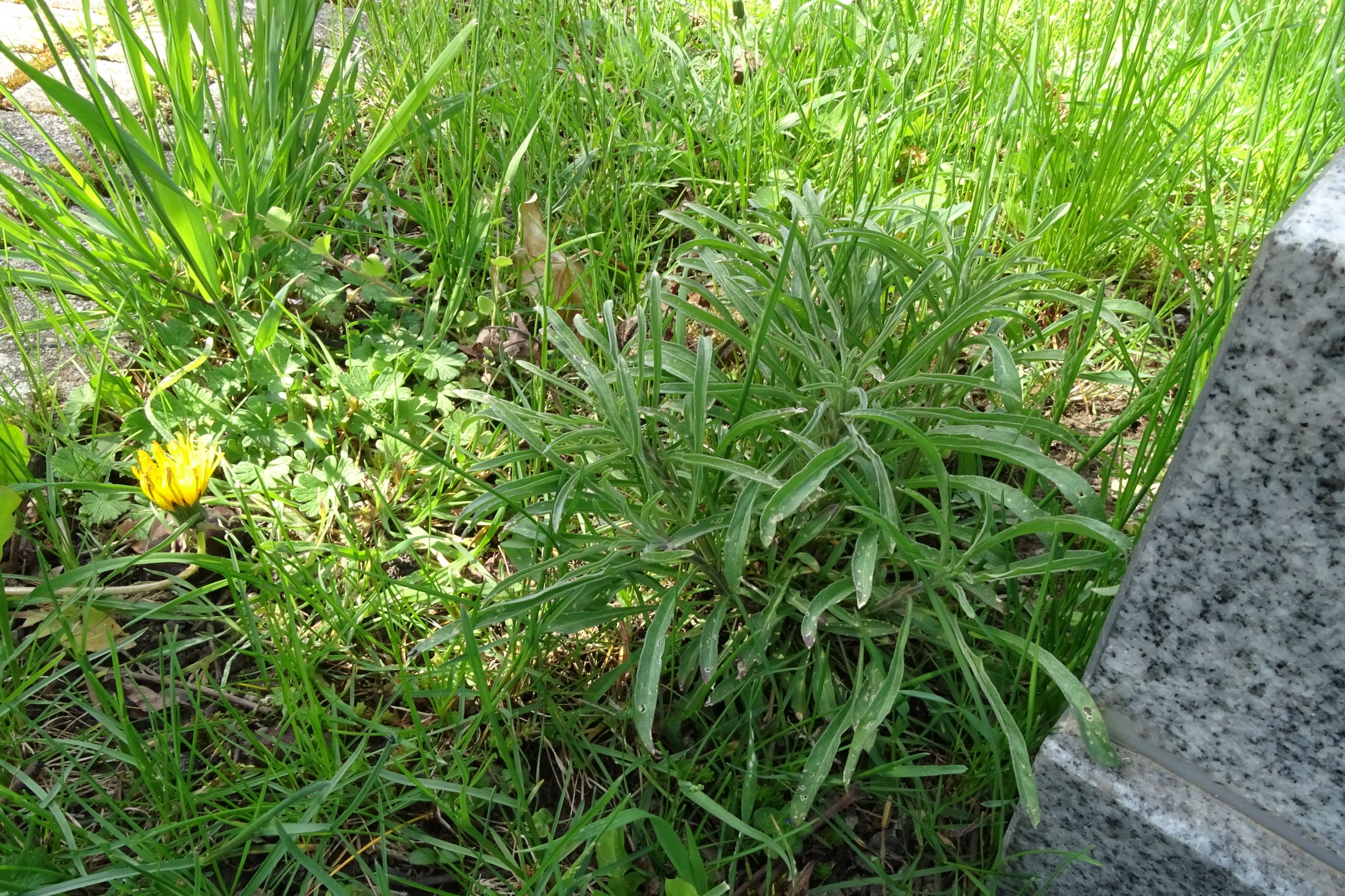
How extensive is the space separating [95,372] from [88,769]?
2.59ft

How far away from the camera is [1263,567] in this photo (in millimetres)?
829

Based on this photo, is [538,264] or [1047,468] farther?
[538,264]

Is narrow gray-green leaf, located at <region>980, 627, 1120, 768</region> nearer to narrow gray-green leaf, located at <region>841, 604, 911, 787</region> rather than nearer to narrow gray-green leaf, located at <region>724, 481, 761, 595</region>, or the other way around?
narrow gray-green leaf, located at <region>841, 604, 911, 787</region>

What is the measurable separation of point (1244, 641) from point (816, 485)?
458 millimetres

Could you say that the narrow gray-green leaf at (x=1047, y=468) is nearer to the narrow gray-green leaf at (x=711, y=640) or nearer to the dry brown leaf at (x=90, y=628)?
the narrow gray-green leaf at (x=711, y=640)

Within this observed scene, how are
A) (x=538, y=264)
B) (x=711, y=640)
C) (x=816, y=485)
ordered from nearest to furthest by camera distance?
(x=816, y=485) → (x=711, y=640) → (x=538, y=264)

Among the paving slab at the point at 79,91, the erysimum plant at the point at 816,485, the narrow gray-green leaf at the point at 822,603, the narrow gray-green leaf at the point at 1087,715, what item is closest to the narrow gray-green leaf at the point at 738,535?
the erysimum plant at the point at 816,485

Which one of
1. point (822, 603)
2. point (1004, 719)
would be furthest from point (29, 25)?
point (1004, 719)

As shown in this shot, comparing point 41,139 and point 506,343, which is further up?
point 41,139

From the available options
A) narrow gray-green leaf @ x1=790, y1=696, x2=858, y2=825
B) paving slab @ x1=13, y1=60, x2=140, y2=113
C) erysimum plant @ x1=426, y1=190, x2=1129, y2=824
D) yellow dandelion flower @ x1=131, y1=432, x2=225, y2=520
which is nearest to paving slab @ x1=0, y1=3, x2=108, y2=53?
paving slab @ x1=13, y1=60, x2=140, y2=113

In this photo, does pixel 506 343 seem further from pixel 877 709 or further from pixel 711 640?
pixel 877 709

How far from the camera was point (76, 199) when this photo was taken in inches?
67.9

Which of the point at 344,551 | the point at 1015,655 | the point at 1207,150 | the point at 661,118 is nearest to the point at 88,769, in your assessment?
the point at 344,551

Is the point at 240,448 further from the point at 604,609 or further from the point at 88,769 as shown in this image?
the point at 604,609
